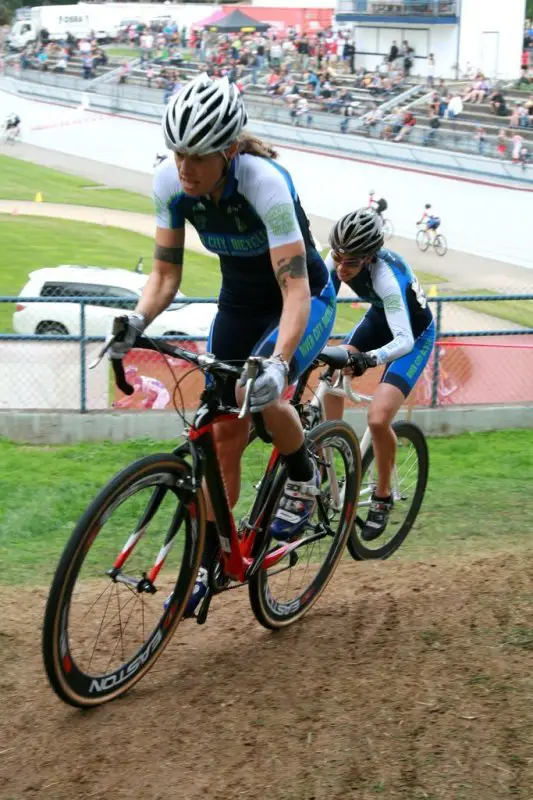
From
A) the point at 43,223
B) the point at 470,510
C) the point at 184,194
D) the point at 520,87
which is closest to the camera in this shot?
the point at 184,194

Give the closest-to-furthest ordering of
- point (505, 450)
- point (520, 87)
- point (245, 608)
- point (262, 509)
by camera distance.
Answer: point (262, 509), point (245, 608), point (505, 450), point (520, 87)

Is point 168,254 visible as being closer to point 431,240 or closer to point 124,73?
point 431,240

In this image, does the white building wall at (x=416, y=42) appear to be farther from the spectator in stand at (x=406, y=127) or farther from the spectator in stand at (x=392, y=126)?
the spectator in stand at (x=406, y=127)

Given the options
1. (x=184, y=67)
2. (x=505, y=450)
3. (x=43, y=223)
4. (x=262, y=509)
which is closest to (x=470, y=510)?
(x=505, y=450)

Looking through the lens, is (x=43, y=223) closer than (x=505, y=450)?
No

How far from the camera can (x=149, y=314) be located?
440cm

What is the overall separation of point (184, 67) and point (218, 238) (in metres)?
50.2

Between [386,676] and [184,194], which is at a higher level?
[184,194]

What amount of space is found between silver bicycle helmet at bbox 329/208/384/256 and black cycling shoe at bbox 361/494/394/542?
1.48 metres

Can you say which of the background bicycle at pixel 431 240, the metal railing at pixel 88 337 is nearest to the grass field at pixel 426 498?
the metal railing at pixel 88 337

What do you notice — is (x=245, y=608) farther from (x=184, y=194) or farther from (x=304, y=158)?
(x=304, y=158)

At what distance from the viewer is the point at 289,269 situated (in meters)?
4.18

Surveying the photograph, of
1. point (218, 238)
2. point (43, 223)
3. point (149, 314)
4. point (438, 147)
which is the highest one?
point (218, 238)

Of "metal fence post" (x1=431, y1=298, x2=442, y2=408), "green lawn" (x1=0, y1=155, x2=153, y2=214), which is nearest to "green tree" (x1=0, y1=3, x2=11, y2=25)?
"green lawn" (x1=0, y1=155, x2=153, y2=214)
